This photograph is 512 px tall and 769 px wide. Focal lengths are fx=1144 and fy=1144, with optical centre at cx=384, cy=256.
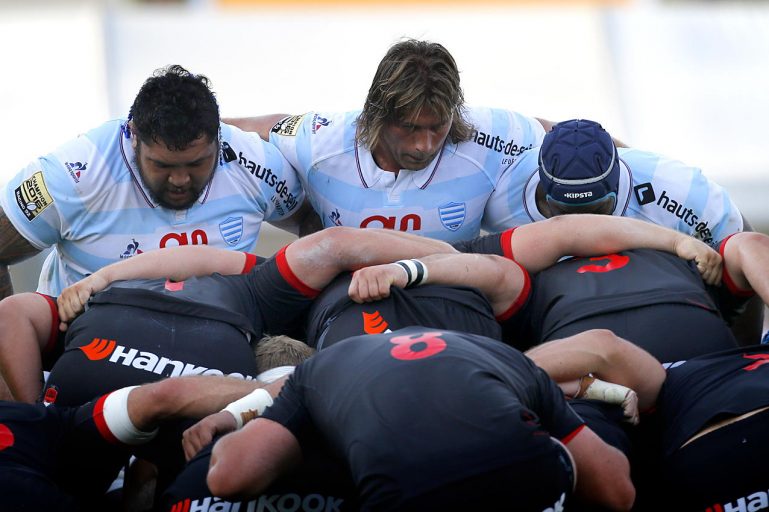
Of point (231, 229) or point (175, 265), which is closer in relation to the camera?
point (175, 265)

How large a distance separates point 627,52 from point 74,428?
24.2ft

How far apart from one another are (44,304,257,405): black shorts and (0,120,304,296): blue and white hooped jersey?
993 mm

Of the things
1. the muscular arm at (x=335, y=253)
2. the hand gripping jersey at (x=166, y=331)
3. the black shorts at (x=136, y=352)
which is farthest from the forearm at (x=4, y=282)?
the muscular arm at (x=335, y=253)

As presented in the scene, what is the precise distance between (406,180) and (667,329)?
1.47 meters

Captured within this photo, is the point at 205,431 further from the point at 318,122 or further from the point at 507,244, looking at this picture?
the point at 318,122

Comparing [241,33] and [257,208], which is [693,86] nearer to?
[241,33]

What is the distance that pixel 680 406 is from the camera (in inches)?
128

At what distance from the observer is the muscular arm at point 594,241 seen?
12.5 feet

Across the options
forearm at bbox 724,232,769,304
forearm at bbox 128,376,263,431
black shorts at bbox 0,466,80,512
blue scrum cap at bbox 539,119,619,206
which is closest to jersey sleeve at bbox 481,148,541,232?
blue scrum cap at bbox 539,119,619,206

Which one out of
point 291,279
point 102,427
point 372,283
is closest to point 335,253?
point 291,279

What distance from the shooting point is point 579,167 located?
4070mm

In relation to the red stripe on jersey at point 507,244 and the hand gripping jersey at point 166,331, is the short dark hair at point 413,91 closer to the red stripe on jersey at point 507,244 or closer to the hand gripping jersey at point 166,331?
the red stripe on jersey at point 507,244

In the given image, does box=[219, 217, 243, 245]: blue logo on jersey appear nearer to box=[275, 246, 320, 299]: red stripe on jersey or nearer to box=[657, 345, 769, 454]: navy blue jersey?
box=[275, 246, 320, 299]: red stripe on jersey

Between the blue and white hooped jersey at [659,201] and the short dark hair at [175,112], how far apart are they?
4.03ft
